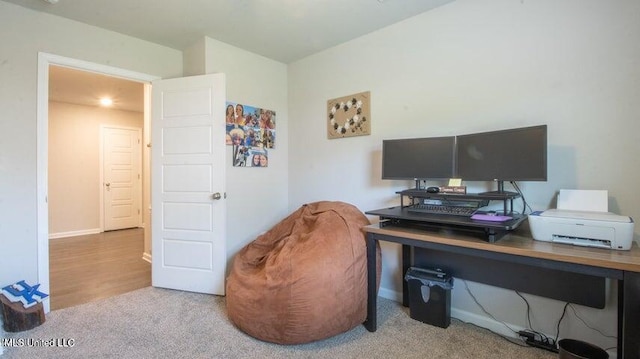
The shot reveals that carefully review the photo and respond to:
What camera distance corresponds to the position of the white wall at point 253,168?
122 inches

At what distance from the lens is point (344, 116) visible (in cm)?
306

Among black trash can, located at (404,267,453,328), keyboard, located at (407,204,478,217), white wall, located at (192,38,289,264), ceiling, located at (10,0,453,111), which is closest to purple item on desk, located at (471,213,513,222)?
keyboard, located at (407,204,478,217)

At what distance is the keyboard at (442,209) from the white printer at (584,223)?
0.34 meters

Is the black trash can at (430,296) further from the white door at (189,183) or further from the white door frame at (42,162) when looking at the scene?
the white door frame at (42,162)

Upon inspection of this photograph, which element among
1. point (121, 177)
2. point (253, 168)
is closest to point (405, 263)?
point (253, 168)

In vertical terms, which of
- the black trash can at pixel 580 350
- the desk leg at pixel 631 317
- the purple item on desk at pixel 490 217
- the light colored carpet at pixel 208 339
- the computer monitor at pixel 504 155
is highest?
the computer monitor at pixel 504 155

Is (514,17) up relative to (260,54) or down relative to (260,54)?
down

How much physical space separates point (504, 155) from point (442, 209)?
1.67ft

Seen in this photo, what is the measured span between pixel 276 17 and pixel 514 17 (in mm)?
1791

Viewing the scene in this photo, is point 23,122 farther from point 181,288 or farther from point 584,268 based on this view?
point 584,268

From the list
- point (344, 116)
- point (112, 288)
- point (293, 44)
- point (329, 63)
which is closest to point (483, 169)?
point (344, 116)

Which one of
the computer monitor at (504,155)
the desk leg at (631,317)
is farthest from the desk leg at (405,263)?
the desk leg at (631,317)

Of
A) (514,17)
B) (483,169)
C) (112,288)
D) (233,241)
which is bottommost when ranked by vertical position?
(112,288)

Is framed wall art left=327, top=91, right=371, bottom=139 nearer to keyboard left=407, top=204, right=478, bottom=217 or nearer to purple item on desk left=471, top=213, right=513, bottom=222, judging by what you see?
keyboard left=407, top=204, right=478, bottom=217
